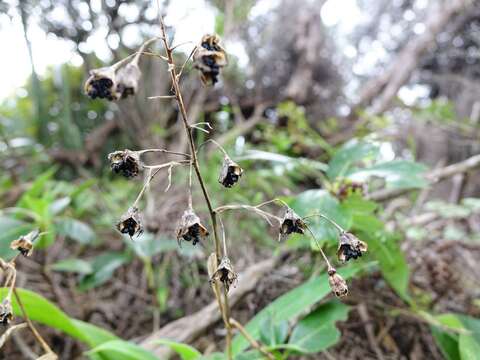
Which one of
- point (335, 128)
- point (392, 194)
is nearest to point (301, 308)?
point (392, 194)

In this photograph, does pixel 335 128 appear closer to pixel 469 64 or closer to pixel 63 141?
pixel 469 64

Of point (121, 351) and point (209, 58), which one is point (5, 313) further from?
point (209, 58)

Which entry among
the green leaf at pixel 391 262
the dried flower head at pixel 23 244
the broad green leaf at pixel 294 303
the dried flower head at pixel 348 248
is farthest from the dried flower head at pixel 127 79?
the green leaf at pixel 391 262

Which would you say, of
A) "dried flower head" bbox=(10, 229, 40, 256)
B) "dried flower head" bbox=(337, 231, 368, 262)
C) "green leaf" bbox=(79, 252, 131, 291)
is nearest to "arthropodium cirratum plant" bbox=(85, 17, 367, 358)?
"dried flower head" bbox=(337, 231, 368, 262)

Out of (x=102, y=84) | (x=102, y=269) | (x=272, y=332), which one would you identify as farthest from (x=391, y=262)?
(x=102, y=269)

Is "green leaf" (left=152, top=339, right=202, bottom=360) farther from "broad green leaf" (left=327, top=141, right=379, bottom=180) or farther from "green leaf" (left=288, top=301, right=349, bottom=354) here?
"broad green leaf" (left=327, top=141, right=379, bottom=180)

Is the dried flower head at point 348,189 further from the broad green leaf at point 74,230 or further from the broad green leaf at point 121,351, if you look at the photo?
the broad green leaf at point 74,230
